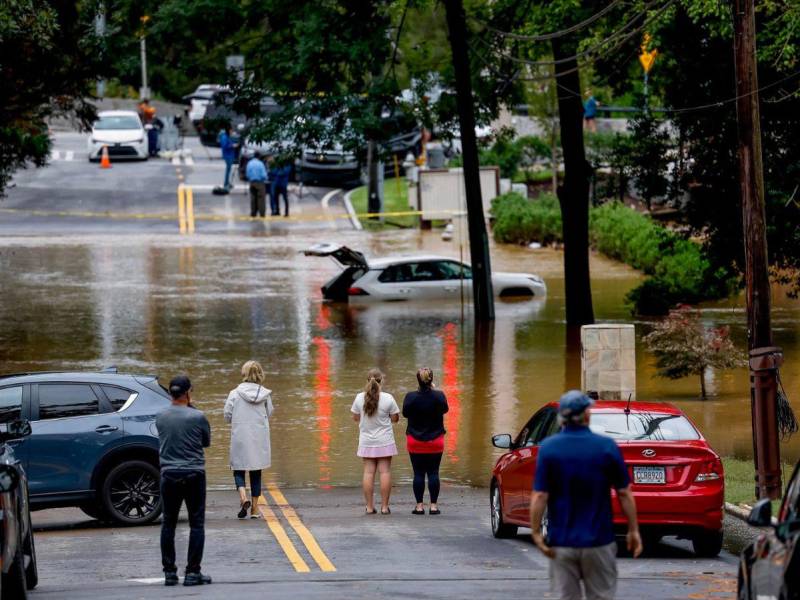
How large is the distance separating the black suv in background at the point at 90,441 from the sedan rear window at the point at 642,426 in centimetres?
454

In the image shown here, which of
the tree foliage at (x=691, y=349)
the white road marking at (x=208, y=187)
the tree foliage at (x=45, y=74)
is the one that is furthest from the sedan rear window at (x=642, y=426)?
the white road marking at (x=208, y=187)

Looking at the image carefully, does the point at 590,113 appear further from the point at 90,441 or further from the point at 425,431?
the point at 90,441

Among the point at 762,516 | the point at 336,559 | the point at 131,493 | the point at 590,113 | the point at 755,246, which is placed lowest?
the point at 336,559

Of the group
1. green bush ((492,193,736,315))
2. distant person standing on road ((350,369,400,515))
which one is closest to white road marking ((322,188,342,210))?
green bush ((492,193,736,315))

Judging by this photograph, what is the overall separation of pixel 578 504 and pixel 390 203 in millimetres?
44319

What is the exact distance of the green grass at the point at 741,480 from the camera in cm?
1688

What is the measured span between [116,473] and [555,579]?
790 centimetres

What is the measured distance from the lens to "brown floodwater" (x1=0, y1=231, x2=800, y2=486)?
72.3 feet

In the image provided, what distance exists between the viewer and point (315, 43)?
3281 centimetres

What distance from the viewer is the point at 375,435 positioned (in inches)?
654

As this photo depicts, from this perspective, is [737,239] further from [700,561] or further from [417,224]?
[417,224]

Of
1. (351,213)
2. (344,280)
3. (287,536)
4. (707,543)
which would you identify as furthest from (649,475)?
(351,213)

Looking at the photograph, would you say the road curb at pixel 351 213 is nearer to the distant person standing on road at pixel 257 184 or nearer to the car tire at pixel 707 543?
the distant person standing on road at pixel 257 184

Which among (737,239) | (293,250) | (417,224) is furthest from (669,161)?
(417,224)
